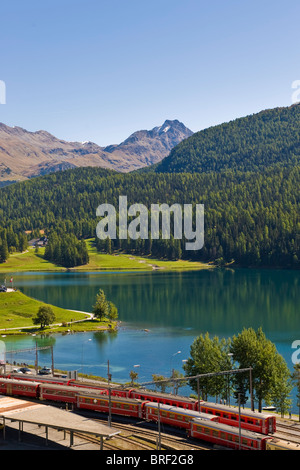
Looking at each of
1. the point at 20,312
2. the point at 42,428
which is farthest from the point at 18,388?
the point at 20,312

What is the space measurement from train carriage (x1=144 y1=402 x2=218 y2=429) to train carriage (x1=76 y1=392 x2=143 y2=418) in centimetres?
130

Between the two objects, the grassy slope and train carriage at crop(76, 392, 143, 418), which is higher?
train carriage at crop(76, 392, 143, 418)

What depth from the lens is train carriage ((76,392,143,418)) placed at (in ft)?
204

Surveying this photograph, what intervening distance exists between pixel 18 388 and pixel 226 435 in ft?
110

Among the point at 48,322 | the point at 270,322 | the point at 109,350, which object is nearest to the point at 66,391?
the point at 109,350

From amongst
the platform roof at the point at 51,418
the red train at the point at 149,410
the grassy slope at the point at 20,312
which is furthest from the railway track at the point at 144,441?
the grassy slope at the point at 20,312

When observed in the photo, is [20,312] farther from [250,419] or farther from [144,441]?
[250,419]

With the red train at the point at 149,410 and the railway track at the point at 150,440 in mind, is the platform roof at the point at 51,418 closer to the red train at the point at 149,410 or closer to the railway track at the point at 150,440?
the railway track at the point at 150,440

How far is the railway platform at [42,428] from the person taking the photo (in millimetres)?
46938

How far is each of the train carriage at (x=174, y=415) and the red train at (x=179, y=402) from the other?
152cm

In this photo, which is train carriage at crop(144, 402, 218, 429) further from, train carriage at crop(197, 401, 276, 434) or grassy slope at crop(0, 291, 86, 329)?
grassy slope at crop(0, 291, 86, 329)

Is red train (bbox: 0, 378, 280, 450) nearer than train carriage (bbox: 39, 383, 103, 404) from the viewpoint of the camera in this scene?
Yes

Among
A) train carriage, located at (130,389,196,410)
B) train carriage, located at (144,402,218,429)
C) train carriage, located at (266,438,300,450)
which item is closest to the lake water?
train carriage, located at (130,389,196,410)
